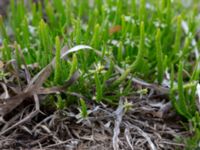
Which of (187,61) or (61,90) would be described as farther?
(187,61)

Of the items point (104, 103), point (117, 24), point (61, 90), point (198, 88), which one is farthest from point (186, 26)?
point (61, 90)

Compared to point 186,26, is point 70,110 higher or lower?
lower

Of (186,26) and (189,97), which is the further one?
(186,26)

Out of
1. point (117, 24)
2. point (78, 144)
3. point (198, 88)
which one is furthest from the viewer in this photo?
point (117, 24)

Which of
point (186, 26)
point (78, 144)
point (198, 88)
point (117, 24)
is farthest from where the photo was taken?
point (186, 26)

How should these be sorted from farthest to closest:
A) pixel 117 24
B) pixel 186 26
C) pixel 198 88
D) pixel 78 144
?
pixel 186 26
pixel 117 24
pixel 198 88
pixel 78 144

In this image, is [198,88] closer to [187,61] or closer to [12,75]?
[187,61]

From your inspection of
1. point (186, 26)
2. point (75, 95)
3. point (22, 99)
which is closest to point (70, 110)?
point (75, 95)

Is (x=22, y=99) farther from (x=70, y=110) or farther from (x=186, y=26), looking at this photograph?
(x=186, y=26)

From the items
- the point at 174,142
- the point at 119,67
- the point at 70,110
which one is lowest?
the point at 174,142
